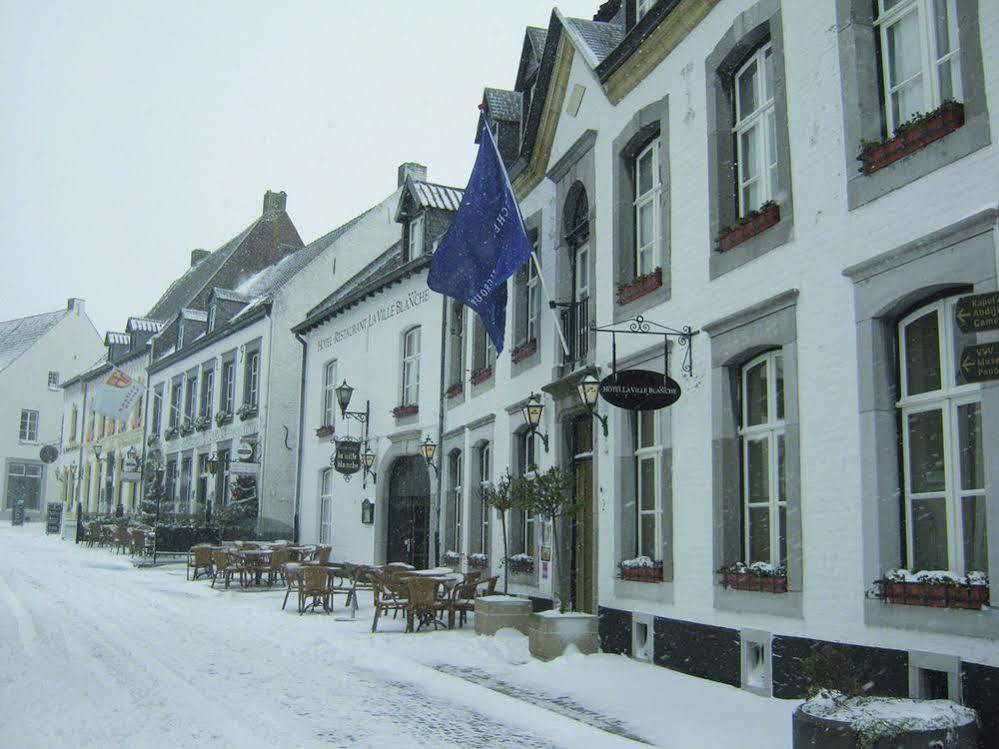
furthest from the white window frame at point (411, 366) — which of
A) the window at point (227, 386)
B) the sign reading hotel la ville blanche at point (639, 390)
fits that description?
the window at point (227, 386)

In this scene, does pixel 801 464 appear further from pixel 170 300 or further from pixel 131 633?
pixel 170 300

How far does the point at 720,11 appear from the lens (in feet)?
33.6

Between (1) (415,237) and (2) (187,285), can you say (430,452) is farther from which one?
(2) (187,285)

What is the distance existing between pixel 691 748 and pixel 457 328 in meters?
12.9

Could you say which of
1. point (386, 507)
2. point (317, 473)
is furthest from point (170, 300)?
point (386, 507)

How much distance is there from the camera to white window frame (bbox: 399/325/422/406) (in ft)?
68.4

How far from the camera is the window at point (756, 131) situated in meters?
9.55

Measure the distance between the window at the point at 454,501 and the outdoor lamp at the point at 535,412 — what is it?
4048 millimetres

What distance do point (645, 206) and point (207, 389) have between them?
24.4m

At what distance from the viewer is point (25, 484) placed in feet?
186

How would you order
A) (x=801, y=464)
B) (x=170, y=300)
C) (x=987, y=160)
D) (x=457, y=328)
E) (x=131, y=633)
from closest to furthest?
(x=987, y=160) < (x=801, y=464) < (x=131, y=633) < (x=457, y=328) < (x=170, y=300)

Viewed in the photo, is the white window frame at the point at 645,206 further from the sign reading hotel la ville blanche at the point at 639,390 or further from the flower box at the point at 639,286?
the sign reading hotel la ville blanche at the point at 639,390

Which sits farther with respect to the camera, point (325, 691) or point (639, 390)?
point (639, 390)

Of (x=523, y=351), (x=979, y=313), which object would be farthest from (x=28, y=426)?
Result: (x=979, y=313)
